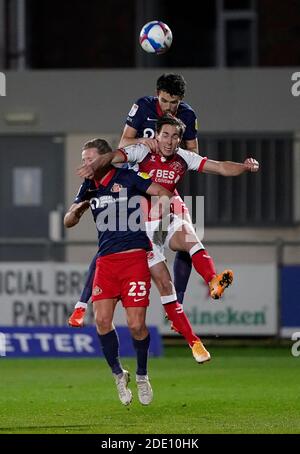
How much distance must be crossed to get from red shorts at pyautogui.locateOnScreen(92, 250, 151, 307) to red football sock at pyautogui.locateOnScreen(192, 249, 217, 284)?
502 millimetres

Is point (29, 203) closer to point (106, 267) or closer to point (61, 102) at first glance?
point (61, 102)

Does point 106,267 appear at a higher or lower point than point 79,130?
lower

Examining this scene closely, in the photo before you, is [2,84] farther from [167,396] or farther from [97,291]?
[97,291]

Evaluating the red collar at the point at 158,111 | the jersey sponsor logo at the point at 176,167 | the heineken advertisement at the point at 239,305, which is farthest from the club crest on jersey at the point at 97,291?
the heineken advertisement at the point at 239,305

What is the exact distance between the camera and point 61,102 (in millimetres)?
24297

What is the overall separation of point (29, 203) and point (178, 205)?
11.2 m

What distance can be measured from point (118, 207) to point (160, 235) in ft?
2.22

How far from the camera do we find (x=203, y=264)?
13.3 m

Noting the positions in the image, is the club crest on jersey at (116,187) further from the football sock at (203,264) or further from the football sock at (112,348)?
the football sock at (112,348)

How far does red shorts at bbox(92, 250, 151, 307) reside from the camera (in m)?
13.1

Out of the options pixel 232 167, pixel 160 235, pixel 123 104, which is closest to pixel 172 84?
pixel 232 167

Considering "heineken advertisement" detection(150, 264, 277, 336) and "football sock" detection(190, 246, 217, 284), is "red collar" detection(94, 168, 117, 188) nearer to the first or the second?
"football sock" detection(190, 246, 217, 284)

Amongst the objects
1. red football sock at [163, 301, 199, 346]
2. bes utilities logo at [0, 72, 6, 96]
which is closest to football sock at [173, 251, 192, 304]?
red football sock at [163, 301, 199, 346]
